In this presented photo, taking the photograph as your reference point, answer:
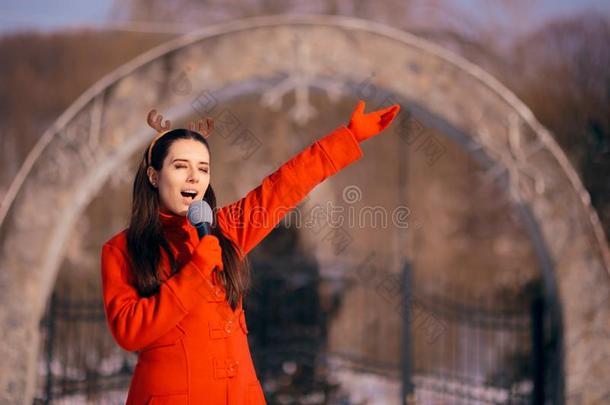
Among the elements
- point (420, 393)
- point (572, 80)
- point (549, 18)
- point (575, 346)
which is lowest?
point (420, 393)

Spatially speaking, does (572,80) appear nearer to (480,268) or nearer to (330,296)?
(480,268)

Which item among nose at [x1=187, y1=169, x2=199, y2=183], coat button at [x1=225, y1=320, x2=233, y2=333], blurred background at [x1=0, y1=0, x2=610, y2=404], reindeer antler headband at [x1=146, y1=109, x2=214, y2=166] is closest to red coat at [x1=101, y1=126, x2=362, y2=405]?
coat button at [x1=225, y1=320, x2=233, y2=333]

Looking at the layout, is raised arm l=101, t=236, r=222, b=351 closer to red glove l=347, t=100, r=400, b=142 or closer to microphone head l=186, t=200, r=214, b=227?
microphone head l=186, t=200, r=214, b=227

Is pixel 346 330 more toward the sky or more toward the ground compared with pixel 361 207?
more toward the ground

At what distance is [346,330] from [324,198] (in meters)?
1.33

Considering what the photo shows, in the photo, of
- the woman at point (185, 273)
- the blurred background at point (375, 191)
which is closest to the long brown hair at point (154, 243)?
the woman at point (185, 273)

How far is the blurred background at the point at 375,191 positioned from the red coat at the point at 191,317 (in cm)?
453

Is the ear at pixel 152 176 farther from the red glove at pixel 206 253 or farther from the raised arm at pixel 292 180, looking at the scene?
the red glove at pixel 206 253

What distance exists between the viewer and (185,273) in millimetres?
1826

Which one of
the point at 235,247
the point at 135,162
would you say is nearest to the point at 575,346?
the point at 235,247

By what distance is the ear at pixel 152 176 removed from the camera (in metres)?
2.09

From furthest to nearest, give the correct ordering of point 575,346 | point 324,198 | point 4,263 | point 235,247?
1. point 324,198
2. point 575,346
3. point 4,263
4. point 235,247

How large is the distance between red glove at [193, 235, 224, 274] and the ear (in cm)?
34

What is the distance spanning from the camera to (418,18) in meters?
7.79
